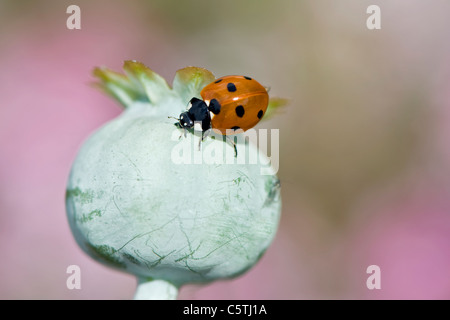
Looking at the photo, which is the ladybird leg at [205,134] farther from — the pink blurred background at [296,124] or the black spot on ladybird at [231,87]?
the pink blurred background at [296,124]

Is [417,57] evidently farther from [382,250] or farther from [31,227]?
[31,227]

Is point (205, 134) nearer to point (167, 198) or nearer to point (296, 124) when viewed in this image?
point (167, 198)

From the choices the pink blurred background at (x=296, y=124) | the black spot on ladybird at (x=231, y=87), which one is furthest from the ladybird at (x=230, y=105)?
the pink blurred background at (x=296, y=124)

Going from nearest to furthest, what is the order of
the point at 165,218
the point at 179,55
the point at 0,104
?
the point at 165,218, the point at 0,104, the point at 179,55

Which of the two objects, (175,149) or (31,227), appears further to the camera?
(31,227)

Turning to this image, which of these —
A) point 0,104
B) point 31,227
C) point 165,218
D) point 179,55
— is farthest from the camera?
point 179,55

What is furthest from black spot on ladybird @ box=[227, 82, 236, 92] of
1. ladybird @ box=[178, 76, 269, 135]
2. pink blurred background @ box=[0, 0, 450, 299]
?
pink blurred background @ box=[0, 0, 450, 299]

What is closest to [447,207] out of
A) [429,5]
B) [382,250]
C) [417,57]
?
[382,250]
